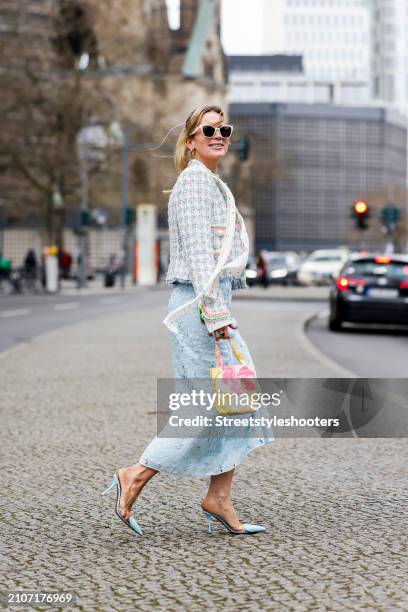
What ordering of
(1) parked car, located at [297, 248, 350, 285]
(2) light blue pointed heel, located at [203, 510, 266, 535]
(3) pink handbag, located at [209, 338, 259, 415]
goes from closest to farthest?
(3) pink handbag, located at [209, 338, 259, 415]
(2) light blue pointed heel, located at [203, 510, 266, 535]
(1) parked car, located at [297, 248, 350, 285]

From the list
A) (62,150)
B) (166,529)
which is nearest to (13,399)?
(166,529)

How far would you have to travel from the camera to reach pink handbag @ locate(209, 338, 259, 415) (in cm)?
544

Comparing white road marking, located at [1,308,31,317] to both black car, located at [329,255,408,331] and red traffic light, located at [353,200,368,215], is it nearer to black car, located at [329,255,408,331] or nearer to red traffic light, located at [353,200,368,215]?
black car, located at [329,255,408,331]

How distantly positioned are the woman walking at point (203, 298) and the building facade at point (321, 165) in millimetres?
165178

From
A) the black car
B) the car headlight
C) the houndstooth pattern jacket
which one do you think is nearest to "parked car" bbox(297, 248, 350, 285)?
the car headlight

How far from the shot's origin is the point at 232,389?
17.9 feet

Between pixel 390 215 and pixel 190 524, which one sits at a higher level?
pixel 390 215

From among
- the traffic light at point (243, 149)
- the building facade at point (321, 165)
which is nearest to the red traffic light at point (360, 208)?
the traffic light at point (243, 149)

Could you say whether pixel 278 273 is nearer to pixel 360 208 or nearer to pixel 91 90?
pixel 91 90

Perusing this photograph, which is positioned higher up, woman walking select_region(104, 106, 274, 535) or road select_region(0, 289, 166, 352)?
woman walking select_region(104, 106, 274, 535)

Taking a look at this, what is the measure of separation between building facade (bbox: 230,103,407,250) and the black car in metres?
146

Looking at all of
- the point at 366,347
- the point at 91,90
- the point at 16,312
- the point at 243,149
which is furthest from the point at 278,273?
the point at 366,347

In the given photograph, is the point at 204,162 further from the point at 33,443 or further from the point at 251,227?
the point at 251,227

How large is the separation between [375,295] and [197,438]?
742 inches
